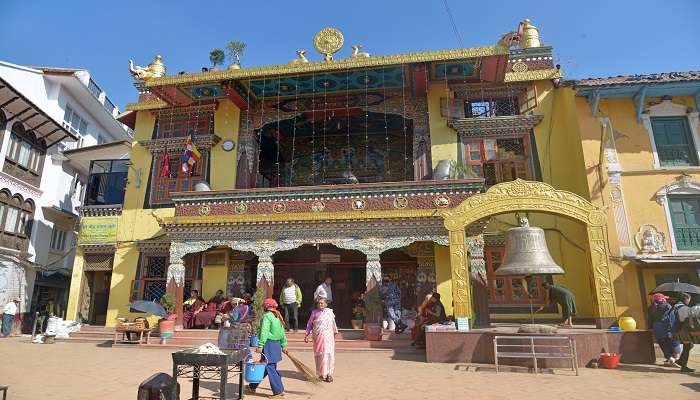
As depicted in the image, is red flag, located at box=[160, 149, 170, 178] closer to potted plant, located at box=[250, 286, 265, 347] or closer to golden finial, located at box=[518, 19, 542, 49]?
potted plant, located at box=[250, 286, 265, 347]

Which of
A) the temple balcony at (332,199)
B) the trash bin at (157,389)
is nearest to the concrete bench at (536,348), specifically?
the temple balcony at (332,199)

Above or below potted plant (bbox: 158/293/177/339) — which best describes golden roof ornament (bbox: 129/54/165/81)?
above

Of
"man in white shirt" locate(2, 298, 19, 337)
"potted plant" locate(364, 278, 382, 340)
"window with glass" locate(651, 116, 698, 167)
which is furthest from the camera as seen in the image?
A: "man in white shirt" locate(2, 298, 19, 337)

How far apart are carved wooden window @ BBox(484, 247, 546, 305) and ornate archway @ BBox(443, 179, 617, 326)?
4.12 m

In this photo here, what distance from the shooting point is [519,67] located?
16375 mm

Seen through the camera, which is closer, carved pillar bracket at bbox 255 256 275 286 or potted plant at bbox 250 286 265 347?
potted plant at bbox 250 286 265 347

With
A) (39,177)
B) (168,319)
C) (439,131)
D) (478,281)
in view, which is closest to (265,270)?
(168,319)

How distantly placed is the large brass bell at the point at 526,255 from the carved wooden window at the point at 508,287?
485 cm

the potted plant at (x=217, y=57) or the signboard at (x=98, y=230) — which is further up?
the potted plant at (x=217, y=57)

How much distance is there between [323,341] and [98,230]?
44.8ft

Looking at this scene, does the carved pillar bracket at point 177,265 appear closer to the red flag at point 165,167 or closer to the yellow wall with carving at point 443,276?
the red flag at point 165,167

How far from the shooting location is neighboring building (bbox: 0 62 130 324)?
61.8 feet

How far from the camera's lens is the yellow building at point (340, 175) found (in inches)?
548

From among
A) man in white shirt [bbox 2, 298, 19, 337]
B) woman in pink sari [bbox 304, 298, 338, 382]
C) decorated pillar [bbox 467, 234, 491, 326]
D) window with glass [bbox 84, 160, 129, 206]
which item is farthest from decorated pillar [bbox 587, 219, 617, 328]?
man in white shirt [bbox 2, 298, 19, 337]
